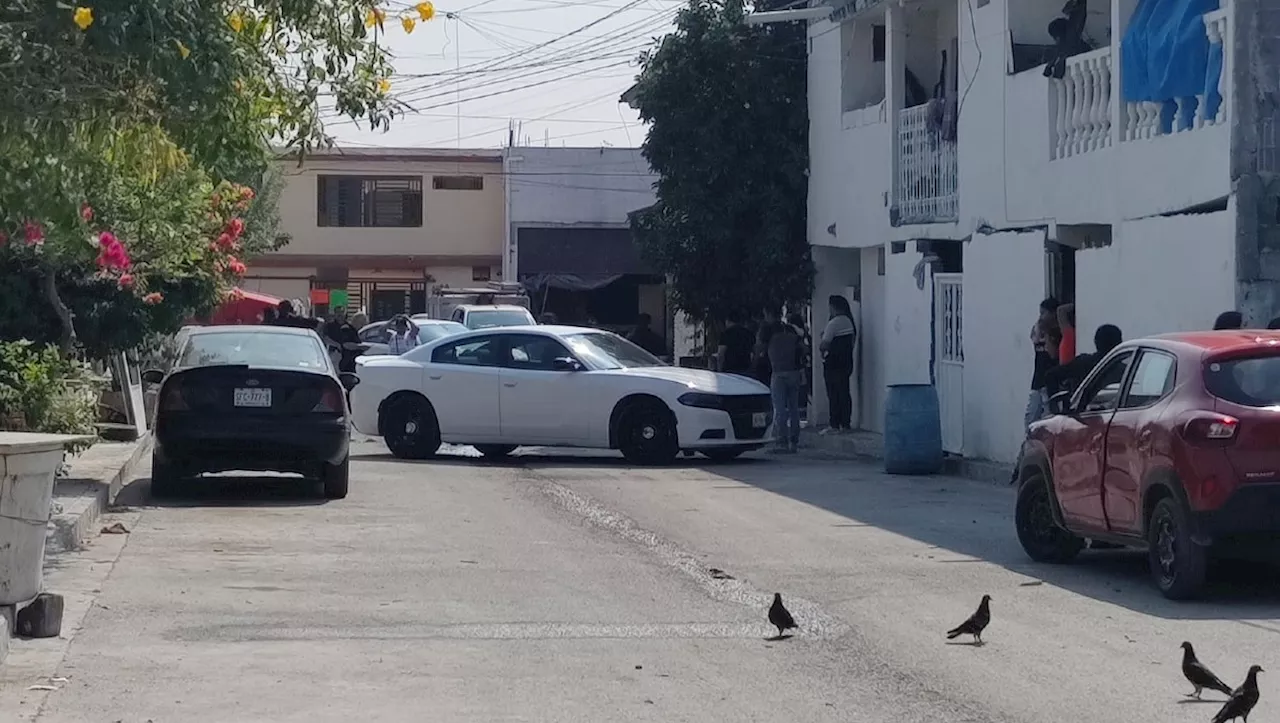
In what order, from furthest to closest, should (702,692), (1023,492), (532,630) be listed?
(1023,492) < (532,630) < (702,692)

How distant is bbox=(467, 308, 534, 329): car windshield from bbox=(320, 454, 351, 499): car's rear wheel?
19970mm

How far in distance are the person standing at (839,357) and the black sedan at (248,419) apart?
9147 mm

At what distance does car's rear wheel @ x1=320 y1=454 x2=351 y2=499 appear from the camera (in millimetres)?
16344

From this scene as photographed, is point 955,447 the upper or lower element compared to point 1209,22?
lower

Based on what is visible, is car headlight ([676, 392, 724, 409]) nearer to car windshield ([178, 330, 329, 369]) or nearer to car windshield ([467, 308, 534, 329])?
car windshield ([178, 330, 329, 369])

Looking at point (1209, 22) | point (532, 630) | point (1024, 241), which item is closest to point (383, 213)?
point (1024, 241)

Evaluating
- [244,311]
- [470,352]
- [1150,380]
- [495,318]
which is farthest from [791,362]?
[244,311]

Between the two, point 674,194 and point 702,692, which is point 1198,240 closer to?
point 702,692

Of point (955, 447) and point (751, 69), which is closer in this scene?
point (955, 447)

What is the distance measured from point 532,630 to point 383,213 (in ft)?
170

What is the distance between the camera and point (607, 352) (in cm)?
2138

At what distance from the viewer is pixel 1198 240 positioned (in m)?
16.2

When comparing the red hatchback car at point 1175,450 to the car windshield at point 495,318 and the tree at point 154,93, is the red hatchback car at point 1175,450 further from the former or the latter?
the car windshield at point 495,318

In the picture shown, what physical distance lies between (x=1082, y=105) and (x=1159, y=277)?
2.86 m
